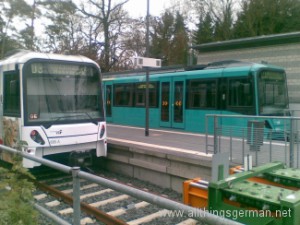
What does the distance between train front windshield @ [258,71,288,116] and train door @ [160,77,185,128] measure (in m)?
3.16

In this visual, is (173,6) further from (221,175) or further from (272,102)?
(221,175)

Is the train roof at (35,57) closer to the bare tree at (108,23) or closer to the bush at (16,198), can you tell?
the bush at (16,198)

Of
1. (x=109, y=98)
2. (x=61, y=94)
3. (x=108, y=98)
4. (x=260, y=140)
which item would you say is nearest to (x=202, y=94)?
(x=260, y=140)

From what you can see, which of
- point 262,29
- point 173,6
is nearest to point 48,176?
point 262,29

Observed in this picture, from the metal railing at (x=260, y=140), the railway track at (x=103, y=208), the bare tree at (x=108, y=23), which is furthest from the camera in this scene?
the bare tree at (x=108, y=23)

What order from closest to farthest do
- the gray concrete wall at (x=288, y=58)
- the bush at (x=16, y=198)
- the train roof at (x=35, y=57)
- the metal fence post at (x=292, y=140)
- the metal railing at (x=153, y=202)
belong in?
the metal railing at (x=153, y=202) → the bush at (x=16, y=198) → the metal fence post at (x=292, y=140) → the train roof at (x=35, y=57) → the gray concrete wall at (x=288, y=58)

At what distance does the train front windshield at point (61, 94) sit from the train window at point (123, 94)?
265 inches

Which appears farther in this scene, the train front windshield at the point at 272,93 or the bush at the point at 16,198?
the train front windshield at the point at 272,93

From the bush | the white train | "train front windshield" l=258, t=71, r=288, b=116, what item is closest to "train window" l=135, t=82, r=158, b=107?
"train front windshield" l=258, t=71, r=288, b=116

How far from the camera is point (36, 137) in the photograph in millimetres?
7195

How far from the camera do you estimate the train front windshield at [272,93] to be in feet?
34.6

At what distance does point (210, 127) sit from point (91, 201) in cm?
561

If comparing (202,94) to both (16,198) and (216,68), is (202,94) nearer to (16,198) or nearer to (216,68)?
(216,68)

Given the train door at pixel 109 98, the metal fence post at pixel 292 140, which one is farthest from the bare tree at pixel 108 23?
the metal fence post at pixel 292 140
